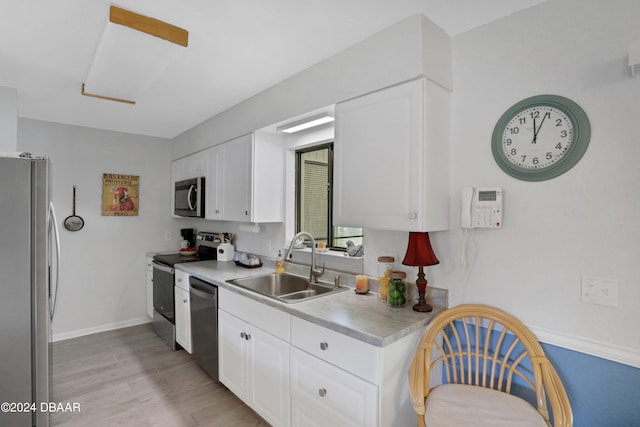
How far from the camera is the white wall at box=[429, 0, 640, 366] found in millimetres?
1321

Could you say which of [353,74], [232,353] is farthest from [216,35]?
[232,353]

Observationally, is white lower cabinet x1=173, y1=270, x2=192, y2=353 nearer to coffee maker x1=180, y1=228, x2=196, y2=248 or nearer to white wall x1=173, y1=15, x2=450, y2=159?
coffee maker x1=180, y1=228, x2=196, y2=248

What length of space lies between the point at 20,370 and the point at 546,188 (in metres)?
2.65

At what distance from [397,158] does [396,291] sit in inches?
29.3

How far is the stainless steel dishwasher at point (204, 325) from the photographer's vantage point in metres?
2.56

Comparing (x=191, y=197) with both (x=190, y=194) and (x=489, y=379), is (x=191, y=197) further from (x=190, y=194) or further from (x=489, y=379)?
(x=489, y=379)

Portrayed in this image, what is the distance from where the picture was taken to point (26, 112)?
3.25m

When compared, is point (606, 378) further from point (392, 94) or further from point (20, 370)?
point (20, 370)

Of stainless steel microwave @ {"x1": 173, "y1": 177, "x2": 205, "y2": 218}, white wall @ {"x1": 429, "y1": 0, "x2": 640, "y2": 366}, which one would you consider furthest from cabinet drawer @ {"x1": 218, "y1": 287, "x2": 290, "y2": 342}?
stainless steel microwave @ {"x1": 173, "y1": 177, "x2": 205, "y2": 218}

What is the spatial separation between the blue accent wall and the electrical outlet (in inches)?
9.5

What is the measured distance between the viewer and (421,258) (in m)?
1.76

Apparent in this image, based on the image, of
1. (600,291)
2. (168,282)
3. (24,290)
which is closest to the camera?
(600,291)

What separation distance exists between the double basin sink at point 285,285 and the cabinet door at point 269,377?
0.44 m

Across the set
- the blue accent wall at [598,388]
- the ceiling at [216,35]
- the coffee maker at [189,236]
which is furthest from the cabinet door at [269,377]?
the coffee maker at [189,236]
